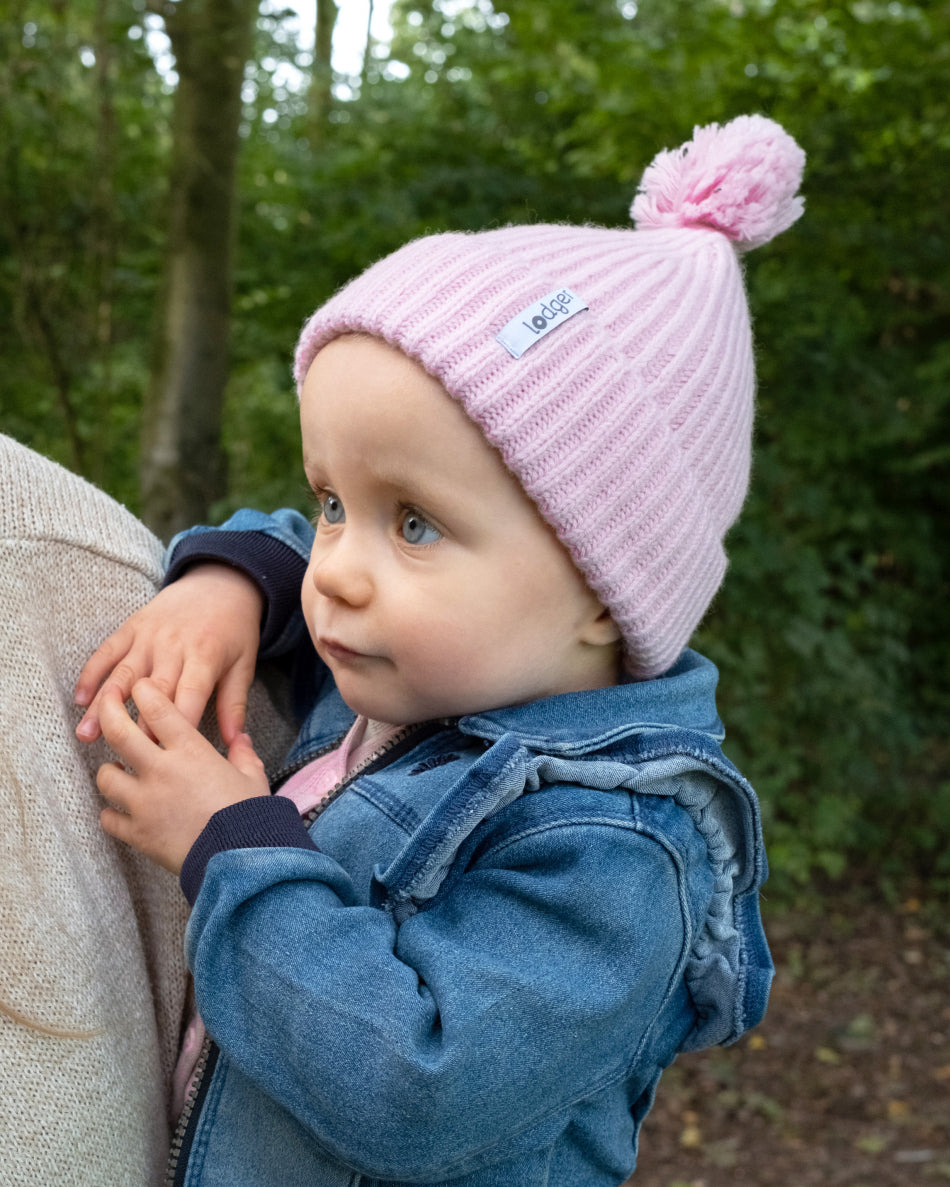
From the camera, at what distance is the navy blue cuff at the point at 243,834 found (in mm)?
1220

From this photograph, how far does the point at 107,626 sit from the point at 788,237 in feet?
13.1

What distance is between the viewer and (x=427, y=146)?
505 cm

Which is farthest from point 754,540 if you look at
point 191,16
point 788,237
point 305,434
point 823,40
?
point 305,434

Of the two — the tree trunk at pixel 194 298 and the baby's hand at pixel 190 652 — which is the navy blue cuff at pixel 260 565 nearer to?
the baby's hand at pixel 190 652

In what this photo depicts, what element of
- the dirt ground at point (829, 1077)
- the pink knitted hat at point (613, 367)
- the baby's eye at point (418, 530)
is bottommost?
the dirt ground at point (829, 1077)

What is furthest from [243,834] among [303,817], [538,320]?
[538,320]

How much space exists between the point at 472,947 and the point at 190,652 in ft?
1.73

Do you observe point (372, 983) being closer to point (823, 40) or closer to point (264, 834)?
point (264, 834)

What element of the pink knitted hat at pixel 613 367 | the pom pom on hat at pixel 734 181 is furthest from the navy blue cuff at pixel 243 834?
the pom pom on hat at pixel 734 181

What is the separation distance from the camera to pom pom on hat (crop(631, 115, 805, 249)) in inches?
65.3

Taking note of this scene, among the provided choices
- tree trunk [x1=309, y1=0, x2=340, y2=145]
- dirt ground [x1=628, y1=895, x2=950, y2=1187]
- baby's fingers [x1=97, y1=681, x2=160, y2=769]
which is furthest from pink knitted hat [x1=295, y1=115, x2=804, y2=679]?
tree trunk [x1=309, y1=0, x2=340, y2=145]

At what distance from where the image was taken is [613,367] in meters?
1.41

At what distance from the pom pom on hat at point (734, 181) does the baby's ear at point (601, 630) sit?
0.66 meters

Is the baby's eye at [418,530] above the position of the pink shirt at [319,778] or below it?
above
